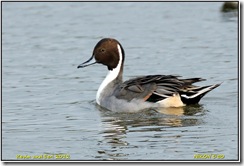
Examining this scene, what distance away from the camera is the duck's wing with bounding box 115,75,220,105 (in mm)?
12078

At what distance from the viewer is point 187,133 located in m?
10.4

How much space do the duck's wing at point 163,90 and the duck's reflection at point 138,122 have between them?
183 millimetres

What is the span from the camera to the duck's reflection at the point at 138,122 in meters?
10.1

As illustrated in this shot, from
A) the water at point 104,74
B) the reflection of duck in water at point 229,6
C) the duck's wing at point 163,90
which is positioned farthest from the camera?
the reflection of duck in water at point 229,6

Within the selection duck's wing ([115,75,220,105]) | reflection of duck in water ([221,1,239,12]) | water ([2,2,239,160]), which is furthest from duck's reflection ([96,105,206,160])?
reflection of duck in water ([221,1,239,12])

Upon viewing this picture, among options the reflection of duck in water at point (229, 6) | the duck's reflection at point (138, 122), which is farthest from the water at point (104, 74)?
the reflection of duck in water at point (229, 6)

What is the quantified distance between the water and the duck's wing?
0.24 meters

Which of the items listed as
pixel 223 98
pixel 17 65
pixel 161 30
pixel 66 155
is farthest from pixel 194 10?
pixel 66 155

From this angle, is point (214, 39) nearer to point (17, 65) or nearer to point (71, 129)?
point (17, 65)

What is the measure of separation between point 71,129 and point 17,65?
15.3 ft

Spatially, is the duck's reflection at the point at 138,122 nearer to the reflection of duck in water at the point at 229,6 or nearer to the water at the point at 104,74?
the water at the point at 104,74

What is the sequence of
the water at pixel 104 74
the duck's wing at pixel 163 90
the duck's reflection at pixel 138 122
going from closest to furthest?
the water at pixel 104 74 < the duck's reflection at pixel 138 122 < the duck's wing at pixel 163 90

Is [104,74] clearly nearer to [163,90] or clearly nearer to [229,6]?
[163,90]

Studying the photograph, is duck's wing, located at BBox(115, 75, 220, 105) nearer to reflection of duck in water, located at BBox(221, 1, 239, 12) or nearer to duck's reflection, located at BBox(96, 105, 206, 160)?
duck's reflection, located at BBox(96, 105, 206, 160)
